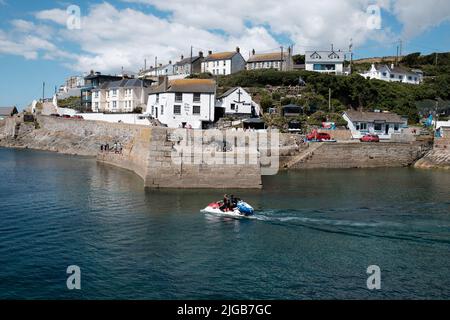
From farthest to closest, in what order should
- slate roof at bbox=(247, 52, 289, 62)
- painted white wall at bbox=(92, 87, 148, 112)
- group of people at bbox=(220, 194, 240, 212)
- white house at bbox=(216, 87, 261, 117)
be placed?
slate roof at bbox=(247, 52, 289, 62), painted white wall at bbox=(92, 87, 148, 112), white house at bbox=(216, 87, 261, 117), group of people at bbox=(220, 194, 240, 212)

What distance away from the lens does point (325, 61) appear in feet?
315

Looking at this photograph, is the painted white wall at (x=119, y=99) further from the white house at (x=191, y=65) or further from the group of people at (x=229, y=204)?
the group of people at (x=229, y=204)

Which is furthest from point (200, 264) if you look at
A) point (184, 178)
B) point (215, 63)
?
point (215, 63)

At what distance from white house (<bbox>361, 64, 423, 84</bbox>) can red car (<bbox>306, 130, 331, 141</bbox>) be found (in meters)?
42.5

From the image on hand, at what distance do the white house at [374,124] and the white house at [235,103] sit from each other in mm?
14483

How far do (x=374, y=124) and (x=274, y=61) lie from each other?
3515 cm

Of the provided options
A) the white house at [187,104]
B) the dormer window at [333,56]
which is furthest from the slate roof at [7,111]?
the dormer window at [333,56]

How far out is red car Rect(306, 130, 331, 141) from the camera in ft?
195

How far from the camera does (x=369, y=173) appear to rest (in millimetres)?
51844

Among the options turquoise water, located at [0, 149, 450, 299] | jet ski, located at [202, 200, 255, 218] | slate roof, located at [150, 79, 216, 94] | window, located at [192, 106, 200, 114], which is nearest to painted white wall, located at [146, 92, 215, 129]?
window, located at [192, 106, 200, 114]

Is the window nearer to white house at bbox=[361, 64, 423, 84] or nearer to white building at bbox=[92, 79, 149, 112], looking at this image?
white building at bbox=[92, 79, 149, 112]

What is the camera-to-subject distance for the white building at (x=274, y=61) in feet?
317

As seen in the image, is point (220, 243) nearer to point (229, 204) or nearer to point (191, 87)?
point (229, 204)

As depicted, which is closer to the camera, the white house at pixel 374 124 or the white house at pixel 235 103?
the white house at pixel 374 124
